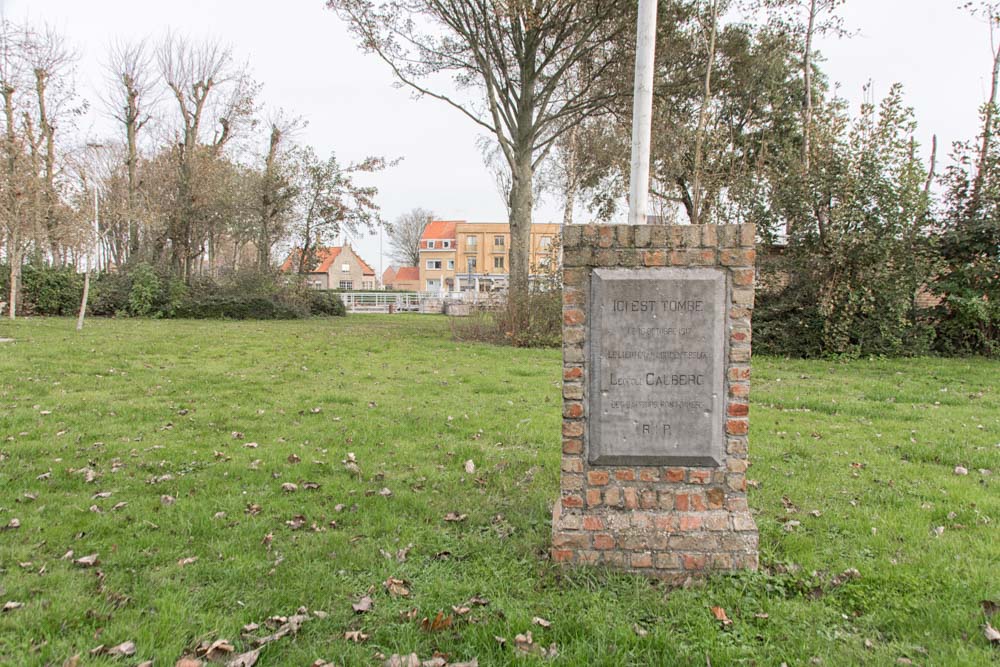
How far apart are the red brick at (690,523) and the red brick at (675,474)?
0.68ft

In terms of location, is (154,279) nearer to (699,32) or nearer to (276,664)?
(699,32)

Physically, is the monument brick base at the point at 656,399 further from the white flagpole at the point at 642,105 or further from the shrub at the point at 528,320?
the shrub at the point at 528,320

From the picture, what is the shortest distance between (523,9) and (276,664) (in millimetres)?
16412

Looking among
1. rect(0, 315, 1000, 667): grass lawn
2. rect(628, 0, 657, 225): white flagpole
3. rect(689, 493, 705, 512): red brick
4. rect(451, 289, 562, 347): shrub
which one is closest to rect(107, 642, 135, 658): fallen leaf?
rect(0, 315, 1000, 667): grass lawn

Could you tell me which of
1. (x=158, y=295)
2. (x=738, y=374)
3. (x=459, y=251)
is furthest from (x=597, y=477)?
(x=459, y=251)

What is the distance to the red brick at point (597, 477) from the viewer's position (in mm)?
3314

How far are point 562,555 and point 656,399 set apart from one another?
40.5 inches

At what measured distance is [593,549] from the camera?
3297 mm

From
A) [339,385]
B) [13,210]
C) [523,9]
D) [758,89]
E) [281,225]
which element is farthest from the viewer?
[281,225]

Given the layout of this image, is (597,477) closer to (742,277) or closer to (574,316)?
(574,316)

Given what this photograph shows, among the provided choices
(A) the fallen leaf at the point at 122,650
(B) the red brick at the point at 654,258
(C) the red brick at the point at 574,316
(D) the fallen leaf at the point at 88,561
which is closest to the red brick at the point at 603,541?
(C) the red brick at the point at 574,316

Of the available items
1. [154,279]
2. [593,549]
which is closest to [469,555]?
[593,549]

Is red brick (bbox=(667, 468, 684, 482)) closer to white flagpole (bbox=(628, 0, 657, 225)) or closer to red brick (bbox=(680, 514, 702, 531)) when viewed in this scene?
red brick (bbox=(680, 514, 702, 531))

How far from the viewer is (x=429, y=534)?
383 centimetres
